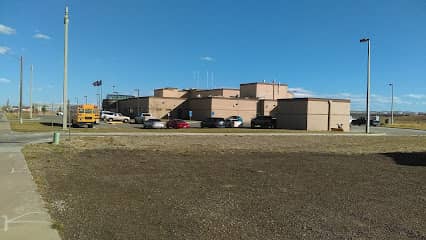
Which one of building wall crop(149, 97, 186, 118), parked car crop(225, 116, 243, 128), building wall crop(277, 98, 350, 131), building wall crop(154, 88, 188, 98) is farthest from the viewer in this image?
building wall crop(154, 88, 188, 98)

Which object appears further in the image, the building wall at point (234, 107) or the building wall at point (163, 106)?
the building wall at point (163, 106)

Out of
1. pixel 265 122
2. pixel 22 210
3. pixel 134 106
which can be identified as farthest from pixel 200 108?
pixel 22 210

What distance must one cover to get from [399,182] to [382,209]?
4.27 m

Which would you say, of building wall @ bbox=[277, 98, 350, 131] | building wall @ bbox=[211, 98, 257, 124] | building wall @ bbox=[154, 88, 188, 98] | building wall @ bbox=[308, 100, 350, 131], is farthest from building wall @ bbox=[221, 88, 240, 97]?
building wall @ bbox=[308, 100, 350, 131]

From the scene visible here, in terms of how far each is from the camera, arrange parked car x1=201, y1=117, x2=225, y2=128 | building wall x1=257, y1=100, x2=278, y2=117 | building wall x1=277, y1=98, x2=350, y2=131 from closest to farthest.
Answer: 1. building wall x1=277, y1=98, x2=350, y2=131
2. parked car x1=201, y1=117, x2=225, y2=128
3. building wall x1=257, y1=100, x2=278, y2=117

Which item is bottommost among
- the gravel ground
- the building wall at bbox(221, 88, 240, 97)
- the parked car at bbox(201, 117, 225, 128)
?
the gravel ground

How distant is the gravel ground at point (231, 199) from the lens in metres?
6.84

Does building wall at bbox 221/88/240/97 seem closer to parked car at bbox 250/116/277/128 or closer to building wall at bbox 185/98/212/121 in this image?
building wall at bbox 185/98/212/121

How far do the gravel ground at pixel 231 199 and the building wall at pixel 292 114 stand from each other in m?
40.4

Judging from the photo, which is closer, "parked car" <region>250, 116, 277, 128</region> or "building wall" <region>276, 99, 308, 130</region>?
"building wall" <region>276, 99, 308, 130</region>

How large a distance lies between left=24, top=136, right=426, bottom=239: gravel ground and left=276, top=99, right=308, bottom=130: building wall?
1591 inches

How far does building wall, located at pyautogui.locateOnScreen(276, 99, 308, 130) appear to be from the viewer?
56.8 meters

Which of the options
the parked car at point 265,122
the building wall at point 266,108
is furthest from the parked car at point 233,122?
the building wall at point 266,108

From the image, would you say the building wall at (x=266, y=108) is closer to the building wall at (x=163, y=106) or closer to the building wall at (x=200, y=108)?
the building wall at (x=200, y=108)
